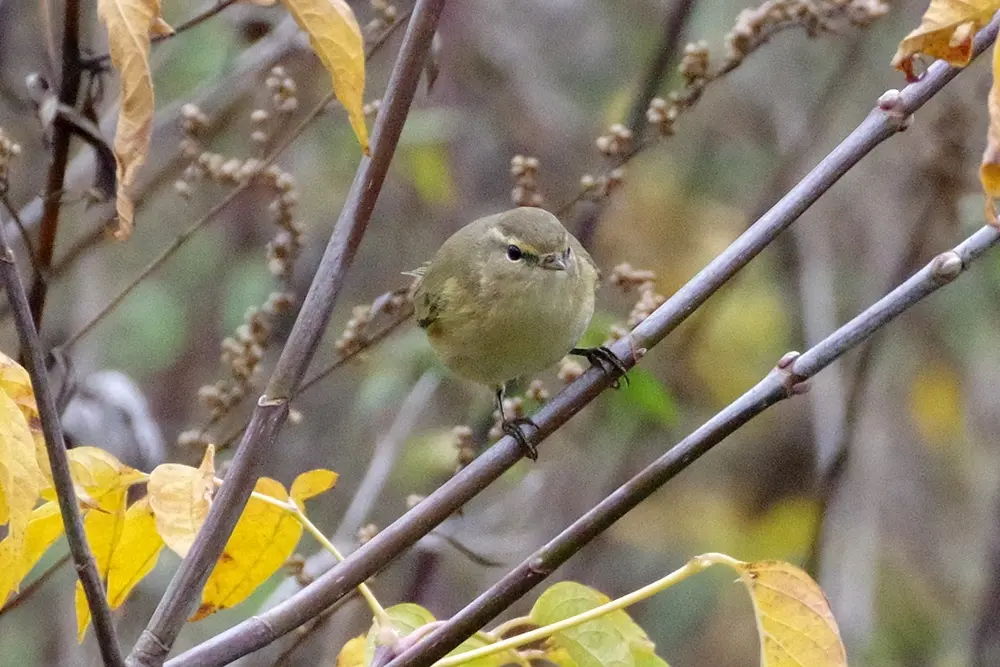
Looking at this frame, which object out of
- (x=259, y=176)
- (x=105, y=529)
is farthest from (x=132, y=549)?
(x=259, y=176)

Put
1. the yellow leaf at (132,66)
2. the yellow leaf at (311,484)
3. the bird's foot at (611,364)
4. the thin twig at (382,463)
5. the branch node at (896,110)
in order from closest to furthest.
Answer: the yellow leaf at (132,66), the branch node at (896,110), the yellow leaf at (311,484), the bird's foot at (611,364), the thin twig at (382,463)

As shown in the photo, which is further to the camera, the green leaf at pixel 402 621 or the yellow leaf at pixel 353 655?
the yellow leaf at pixel 353 655

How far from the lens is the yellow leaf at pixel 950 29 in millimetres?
1152

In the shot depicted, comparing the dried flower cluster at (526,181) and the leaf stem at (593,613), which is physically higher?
the dried flower cluster at (526,181)

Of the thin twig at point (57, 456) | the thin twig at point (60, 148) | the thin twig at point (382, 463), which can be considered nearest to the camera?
the thin twig at point (57, 456)

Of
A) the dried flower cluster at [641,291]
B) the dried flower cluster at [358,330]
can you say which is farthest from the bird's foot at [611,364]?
the dried flower cluster at [358,330]

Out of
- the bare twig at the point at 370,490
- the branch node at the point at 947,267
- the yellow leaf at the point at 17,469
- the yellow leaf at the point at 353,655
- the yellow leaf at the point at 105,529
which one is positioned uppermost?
the branch node at the point at 947,267

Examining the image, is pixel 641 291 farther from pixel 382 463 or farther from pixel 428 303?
pixel 382 463

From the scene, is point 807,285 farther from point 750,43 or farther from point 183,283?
point 183,283

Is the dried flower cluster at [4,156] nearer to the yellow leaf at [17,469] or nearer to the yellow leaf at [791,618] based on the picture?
the yellow leaf at [17,469]

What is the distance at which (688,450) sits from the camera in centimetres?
142

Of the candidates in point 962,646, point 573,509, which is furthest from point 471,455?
point 962,646

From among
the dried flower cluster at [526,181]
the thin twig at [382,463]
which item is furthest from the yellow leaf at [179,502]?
the thin twig at [382,463]

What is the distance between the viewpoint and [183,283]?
4840 millimetres
